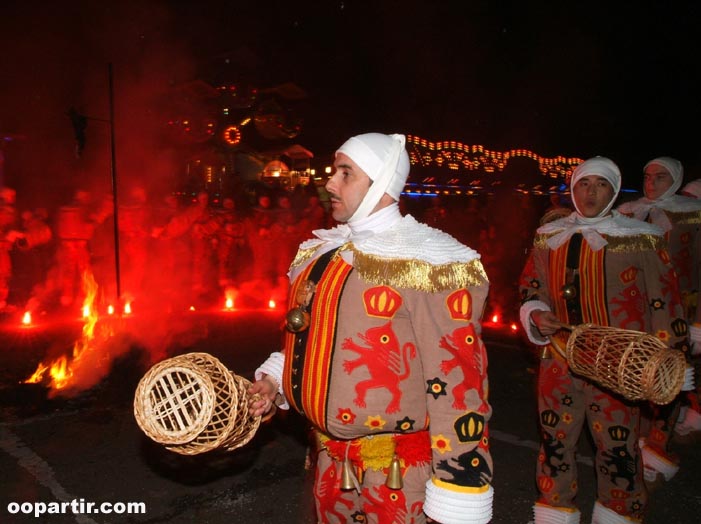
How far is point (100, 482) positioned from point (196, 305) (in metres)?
7.06

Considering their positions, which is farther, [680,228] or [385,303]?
[680,228]

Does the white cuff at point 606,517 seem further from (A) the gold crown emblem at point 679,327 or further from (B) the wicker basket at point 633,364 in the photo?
(A) the gold crown emblem at point 679,327

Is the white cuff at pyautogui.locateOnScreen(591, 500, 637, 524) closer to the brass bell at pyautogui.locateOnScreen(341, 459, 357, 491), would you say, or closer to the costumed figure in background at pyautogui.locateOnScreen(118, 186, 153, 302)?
the brass bell at pyautogui.locateOnScreen(341, 459, 357, 491)

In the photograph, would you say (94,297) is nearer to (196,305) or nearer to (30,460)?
(196,305)

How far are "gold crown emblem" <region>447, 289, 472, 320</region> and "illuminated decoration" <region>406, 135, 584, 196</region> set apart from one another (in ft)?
58.4

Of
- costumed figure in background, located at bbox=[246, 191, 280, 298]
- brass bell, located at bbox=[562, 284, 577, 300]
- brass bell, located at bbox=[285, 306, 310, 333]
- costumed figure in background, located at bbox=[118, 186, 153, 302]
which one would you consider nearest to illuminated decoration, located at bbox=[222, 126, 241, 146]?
costumed figure in background, located at bbox=[246, 191, 280, 298]

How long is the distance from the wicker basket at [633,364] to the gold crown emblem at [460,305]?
1269 millimetres

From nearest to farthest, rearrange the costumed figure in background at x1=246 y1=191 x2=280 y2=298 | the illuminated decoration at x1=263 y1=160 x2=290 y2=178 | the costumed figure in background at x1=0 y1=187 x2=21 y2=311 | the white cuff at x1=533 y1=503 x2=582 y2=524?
the white cuff at x1=533 y1=503 x2=582 y2=524 < the costumed figure in background at x1=0 y1=187 x2=21 y2=311 < the costumed figure in background at x1=246 y1=191 x2=280 y2=298 < the illuminated decoration at x1=263 y1=160 x2=290 y2=178

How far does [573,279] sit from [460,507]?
208 cm

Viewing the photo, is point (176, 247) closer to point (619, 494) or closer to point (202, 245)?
point (202, 245)

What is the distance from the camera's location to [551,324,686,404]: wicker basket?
2.70 metres

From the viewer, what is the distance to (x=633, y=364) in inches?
108

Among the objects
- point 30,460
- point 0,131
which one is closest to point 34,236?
point 0,131

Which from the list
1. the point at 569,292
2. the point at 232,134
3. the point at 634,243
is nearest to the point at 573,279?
the point at 569,292
